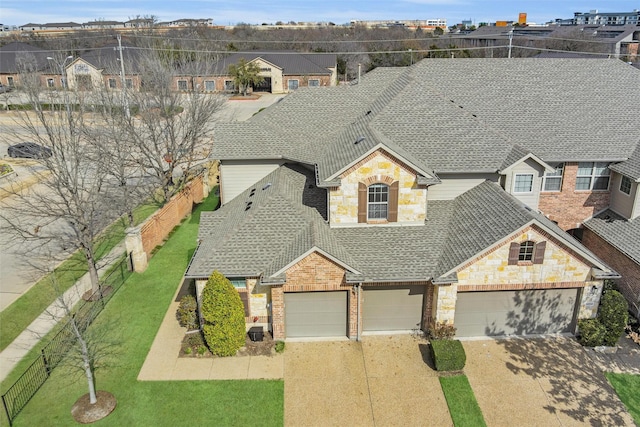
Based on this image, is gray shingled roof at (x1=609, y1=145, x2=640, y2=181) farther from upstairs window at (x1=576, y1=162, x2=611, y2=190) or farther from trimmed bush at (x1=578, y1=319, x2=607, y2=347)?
trimmed bush at (x1=578, y1=319, x2=607, y2=347)

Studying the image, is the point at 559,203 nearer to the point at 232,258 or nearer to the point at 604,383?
the point at 604,383

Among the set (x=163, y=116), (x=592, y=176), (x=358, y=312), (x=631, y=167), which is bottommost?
(x=358, y=312)

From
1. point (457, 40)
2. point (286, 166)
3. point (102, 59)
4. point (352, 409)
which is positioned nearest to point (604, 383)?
point (352, 409)

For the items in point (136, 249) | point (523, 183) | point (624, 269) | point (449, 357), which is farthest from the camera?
point (136, 249)

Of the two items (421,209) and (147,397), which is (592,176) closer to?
(421,209)

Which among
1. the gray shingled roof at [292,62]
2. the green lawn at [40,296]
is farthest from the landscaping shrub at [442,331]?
the gray shingled roof at [292,62]

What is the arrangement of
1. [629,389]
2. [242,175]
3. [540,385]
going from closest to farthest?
[629,389] < [540,385] < [242,175]

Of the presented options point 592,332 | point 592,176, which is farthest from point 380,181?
point 592,176

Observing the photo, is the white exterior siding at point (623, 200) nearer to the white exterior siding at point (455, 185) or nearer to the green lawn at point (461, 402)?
the white exterior siding at point (455, 185)
